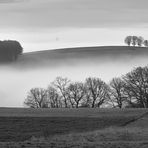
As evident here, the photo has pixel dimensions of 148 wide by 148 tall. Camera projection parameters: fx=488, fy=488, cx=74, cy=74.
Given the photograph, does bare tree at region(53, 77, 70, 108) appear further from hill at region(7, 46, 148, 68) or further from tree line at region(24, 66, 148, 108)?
hill at region(7, 46, 148, 68)

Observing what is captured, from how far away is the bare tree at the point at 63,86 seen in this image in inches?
4946

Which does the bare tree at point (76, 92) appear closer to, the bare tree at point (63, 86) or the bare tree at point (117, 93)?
the bare tree at point (63, 86)

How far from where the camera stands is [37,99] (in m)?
130

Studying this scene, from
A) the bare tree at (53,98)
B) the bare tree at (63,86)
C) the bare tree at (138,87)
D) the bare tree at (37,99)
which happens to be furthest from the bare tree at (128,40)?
the bare tree at (138,87)

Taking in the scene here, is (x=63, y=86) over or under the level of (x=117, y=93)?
over

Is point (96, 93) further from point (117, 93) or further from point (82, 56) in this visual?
point (82, 56)

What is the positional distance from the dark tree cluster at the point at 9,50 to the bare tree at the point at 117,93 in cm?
5546

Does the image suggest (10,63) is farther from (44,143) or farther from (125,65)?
(44,143)

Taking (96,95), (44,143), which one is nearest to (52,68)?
(96,95)

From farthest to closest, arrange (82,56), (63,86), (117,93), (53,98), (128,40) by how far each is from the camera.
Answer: (128,40), (82,56), (63,86), (53,98), (117,93)

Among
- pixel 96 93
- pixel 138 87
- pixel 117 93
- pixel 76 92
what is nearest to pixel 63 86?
pixel 76 92

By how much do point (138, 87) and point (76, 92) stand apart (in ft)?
74.0

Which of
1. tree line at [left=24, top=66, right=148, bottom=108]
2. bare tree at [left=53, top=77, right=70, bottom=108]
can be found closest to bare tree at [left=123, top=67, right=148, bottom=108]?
tree line at [left=24, top=66, right=148, bottom=108]

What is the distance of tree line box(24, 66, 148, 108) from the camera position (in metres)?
111
